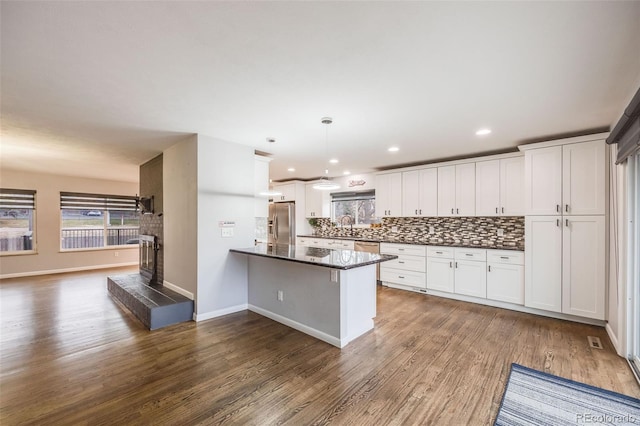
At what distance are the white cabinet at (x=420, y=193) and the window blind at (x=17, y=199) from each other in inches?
340

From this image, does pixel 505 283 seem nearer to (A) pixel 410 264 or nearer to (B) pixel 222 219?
(A) pixel 410 264

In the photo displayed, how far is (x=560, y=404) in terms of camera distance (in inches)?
81.8

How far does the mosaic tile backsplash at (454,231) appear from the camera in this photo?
4.66 m

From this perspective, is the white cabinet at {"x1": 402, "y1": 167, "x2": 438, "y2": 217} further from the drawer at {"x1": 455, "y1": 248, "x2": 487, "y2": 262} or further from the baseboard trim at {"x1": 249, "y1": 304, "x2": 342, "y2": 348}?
the baseboard trim at {"x1": 249, "y1": 304, "x2": 342, "y2": 348}

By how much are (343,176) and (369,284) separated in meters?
3.96

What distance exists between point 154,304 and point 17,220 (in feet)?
19.0

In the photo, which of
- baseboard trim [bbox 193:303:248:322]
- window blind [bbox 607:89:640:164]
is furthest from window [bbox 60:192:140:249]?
window blind [bbox 607:89:640:164]

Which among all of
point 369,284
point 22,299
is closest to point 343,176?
point 369,284

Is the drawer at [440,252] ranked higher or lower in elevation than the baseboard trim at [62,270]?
higher

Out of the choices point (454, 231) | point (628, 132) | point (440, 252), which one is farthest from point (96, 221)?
point (628, 132)

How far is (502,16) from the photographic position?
1.53 metres

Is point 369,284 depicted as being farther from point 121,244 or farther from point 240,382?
point 121,244

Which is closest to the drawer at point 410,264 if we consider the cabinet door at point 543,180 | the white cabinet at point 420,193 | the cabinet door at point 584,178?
the white cabinet at point 420,193

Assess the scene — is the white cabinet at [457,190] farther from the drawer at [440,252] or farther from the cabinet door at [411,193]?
the drawer at [440,252]
